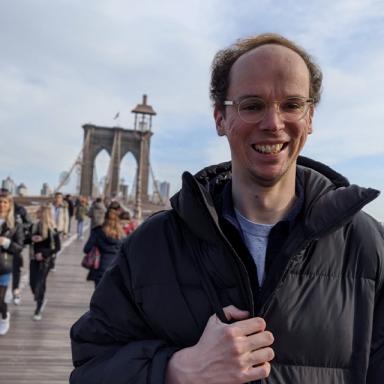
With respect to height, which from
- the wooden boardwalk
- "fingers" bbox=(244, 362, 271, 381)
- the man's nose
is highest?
the man's nose

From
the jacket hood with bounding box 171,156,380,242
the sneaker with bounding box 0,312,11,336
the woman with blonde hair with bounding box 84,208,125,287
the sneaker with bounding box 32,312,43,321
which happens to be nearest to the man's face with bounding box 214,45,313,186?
the jacket hood with bounding box 171,156,380,242

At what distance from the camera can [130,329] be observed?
4.14 feet

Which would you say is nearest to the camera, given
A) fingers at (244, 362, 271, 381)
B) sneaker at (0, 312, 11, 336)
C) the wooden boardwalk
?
fingers at (244, 362, 271, 381)

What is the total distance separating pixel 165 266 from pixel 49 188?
48277 mm

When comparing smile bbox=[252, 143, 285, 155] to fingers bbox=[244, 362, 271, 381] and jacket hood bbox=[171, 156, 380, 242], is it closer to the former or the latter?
jacket hood bbox=[171, 156, 380, 242]

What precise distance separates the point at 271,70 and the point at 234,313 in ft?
1.93

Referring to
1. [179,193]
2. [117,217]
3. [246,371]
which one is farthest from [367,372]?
[117,217]

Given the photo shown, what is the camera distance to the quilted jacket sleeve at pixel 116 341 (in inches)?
46.2

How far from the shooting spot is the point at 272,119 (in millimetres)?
1249

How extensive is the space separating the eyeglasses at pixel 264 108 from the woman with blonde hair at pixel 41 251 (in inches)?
210

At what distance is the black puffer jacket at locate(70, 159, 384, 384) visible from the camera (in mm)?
1171

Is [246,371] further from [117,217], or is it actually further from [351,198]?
[117,217]

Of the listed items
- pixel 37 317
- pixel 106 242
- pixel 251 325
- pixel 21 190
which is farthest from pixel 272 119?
pixel 21 190

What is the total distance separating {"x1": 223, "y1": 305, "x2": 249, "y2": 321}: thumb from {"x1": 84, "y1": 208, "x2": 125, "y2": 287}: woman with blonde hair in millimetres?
4618
